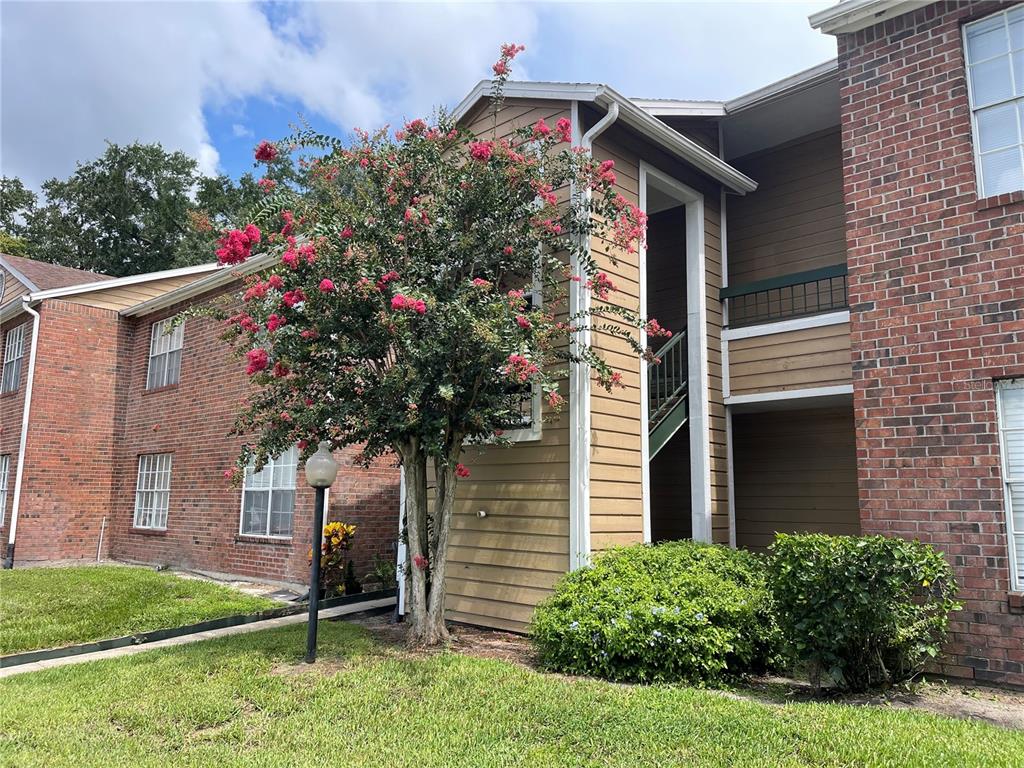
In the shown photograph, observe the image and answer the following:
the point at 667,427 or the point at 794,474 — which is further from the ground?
the point at 667,427

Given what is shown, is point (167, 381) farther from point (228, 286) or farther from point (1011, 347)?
point (1011, 347)

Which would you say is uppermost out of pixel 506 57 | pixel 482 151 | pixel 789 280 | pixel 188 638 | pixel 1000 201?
pixel 506 57

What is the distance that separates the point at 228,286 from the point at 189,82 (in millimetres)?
3608

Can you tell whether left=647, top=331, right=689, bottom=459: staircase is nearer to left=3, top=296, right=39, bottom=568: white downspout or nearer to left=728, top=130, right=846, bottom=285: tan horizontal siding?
left=728, top=130, right=846, bottom=285: tan horizontal siding

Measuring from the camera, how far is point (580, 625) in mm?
5742

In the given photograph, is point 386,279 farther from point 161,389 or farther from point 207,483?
point 161,389

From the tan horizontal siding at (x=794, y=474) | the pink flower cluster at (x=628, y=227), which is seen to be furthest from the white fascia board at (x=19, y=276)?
the tan horizontal siding at (x=794, y=474)

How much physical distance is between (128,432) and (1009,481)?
16.3 m

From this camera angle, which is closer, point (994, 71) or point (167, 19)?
point (994, 71)

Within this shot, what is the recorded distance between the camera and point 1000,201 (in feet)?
18.7

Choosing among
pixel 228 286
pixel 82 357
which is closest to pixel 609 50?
pixel 228 286

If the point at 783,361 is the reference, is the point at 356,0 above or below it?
above

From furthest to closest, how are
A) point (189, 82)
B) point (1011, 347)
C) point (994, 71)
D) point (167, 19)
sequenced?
1. point (189, 82)
2. point (167, 19)
3. point (994, 71)
4. point (1011, 347)

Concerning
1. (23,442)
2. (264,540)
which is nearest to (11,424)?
(23,442)
